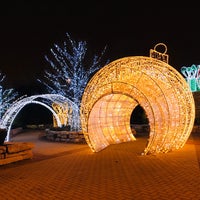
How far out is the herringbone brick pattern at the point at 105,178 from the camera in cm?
623

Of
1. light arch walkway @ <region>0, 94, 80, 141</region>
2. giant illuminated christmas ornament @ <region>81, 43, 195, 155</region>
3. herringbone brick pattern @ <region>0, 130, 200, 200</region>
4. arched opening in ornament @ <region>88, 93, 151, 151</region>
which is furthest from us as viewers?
light arch walkway @ <region>0, 94, 80, 141</region>

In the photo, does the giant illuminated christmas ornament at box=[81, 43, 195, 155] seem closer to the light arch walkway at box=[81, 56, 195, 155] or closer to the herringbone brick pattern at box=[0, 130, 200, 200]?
the light arch walkway at box=[81, 56, 195, 155]

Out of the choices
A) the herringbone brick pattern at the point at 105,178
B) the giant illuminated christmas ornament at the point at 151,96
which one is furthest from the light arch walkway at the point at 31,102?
the herringbone brick pattern at the point at 105,178

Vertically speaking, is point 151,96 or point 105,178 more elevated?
point 151,96

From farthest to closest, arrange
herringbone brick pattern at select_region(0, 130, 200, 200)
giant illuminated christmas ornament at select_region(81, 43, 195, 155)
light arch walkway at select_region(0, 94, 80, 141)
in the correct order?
light arch walkway at select_region(0, 94, 80, 141) < giant illuminated christmas ornament at select_region(81, 43, 195, 155) < herringbone brick pattern at select_region(0, 130, 200, 200)

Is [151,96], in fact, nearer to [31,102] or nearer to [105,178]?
[105,178]

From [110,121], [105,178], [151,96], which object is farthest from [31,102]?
[105,178]

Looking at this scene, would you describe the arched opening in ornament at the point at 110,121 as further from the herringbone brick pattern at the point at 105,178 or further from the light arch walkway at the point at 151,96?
the herringbone brick pattern at the point at 105,178

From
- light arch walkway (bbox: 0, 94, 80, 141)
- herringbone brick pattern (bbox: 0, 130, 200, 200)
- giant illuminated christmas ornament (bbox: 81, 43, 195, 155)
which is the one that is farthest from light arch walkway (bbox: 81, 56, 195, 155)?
light arch walkway (bbox: 0, 94, 80, 141)

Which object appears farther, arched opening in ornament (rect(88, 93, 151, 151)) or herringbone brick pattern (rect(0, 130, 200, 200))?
arched opening in ornament (rect(88, 93, 151, 151))

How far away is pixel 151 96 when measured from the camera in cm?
1209

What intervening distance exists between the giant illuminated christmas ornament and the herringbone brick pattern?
98cm

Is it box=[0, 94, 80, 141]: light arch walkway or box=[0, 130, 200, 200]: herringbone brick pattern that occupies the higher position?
box=[0, 94, 80, 141]: light arch walkway

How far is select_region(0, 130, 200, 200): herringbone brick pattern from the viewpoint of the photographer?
6.23m
